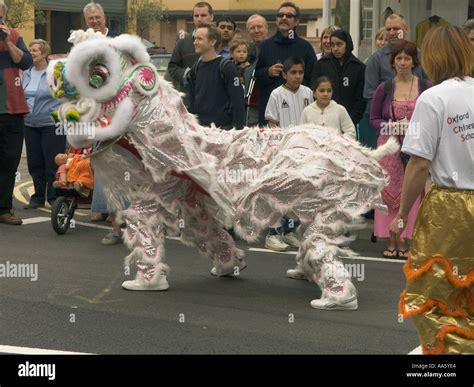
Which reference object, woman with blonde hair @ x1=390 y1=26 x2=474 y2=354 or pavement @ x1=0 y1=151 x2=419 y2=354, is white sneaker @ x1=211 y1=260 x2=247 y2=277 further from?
woman with blonde hair @ x1=390 y1=26 x2=474 y2=354

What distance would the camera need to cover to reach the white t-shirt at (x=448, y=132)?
16.9 feet

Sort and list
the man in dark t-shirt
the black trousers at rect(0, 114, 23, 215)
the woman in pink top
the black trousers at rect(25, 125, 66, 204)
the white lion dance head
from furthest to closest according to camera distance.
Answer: the black trousers at rect(25, 125, 66, 204)
the black trousers at rect(0, 114, 23, 215)
the woman in pink top
the man in dark t-shirt
the white lion dance head

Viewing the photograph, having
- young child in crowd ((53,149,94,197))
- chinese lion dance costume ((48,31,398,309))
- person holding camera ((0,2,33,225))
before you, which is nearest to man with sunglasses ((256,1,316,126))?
young child in crowd ((53,149,94,197))

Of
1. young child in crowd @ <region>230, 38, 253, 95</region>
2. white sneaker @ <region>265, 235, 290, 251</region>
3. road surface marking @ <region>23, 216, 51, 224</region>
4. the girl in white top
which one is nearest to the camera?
the girl in white top

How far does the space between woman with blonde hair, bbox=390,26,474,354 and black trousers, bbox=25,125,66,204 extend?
7.52m

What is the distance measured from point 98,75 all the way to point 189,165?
0.95 meters

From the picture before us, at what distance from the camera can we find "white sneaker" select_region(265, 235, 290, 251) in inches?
388

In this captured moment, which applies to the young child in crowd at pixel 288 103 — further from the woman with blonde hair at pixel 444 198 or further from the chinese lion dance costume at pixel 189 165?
the woman with blonde hair at pixel 444 198

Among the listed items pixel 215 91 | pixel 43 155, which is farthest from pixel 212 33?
pixel 43 155

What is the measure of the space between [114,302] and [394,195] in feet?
11.1

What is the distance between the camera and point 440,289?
5195 millimetres

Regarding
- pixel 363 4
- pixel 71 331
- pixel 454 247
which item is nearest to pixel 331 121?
pixel 71 331

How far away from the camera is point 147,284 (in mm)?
7766
